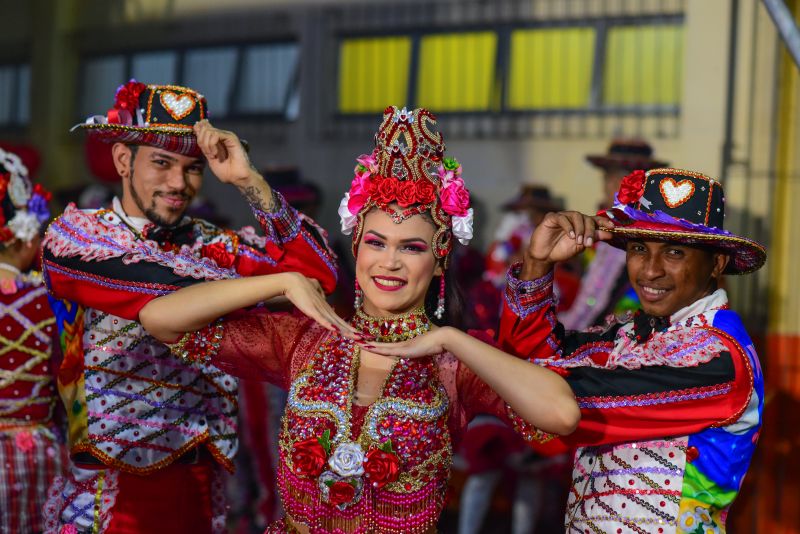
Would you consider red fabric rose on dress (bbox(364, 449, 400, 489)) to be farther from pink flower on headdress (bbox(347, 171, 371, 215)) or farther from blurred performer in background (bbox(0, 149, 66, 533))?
blurred performer in background (bbox(0, 149, 66, 533))

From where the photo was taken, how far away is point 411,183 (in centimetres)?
299

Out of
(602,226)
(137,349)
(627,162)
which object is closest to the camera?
(602,226)

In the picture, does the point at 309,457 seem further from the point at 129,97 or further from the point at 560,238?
the point at 129,97

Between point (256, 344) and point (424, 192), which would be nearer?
point (424, 192)

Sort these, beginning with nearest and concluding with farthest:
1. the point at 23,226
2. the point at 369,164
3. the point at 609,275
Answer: the point at 369,164 < the point at 23,226 < the point at 609,275

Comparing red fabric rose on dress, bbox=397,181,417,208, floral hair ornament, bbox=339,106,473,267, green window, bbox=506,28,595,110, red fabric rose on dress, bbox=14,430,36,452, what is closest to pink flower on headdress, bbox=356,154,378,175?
floral hair ornament, bbox=339,106,473,267

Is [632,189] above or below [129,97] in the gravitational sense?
below

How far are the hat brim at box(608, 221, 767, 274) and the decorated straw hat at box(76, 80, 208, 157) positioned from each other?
1.45 m

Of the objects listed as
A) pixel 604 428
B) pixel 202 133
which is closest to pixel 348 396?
pixel 604 428

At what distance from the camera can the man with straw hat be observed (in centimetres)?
296

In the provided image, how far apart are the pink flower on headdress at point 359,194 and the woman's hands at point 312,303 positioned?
26 cm

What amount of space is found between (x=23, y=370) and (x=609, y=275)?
2910 mm

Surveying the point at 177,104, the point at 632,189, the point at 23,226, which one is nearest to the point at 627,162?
the point at 632,189

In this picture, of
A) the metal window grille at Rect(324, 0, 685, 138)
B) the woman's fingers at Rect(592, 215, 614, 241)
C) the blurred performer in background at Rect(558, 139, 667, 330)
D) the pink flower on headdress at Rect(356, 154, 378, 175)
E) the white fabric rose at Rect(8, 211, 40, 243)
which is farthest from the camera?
the metal window grille at Rect(324, 0, 685, 138)
